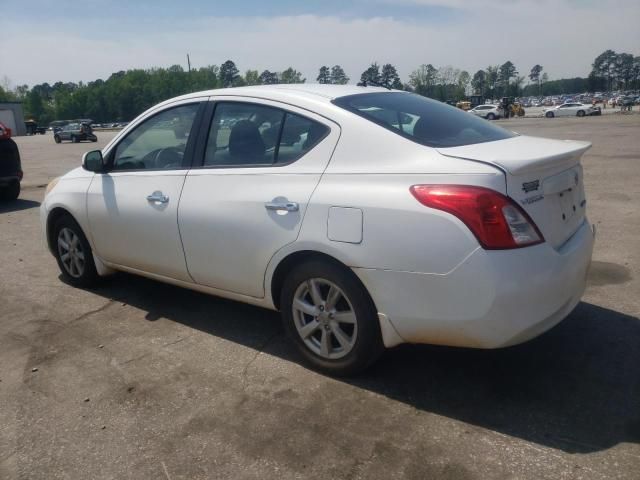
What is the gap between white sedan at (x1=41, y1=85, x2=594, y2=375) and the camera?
2.67 m

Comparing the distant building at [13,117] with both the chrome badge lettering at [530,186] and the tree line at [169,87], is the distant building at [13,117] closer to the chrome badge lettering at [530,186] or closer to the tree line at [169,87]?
the tree line at [169,87]

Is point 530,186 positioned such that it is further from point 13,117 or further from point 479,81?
point 479,81

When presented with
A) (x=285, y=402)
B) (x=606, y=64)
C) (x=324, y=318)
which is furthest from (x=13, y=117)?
(x=606, y=64)

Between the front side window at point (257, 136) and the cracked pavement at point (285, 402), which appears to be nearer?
the cracked pavement at point (285, 402)

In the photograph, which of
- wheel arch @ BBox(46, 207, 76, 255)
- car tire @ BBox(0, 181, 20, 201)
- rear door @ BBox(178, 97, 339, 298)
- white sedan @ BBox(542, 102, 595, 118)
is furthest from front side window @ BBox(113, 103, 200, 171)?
white sedan @ BBox(542, 102, 595, 118)

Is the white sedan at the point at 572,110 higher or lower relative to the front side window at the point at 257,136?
lower

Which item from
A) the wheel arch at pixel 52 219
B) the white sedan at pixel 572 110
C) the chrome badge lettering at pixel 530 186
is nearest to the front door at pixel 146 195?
the wheel arch at pixel 52 219

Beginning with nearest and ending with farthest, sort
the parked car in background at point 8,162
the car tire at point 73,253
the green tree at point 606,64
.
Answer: the car tire at point 73,253, the parked car in background at point 8,162, the green tree at point 606,64

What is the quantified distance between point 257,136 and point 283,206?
0.61 metres

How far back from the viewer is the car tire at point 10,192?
9898 millimetres

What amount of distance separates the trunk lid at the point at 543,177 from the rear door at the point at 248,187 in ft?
2.75

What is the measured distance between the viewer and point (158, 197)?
3.95 meters

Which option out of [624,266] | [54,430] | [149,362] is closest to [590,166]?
[624,266]

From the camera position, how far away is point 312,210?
3.10 metres
